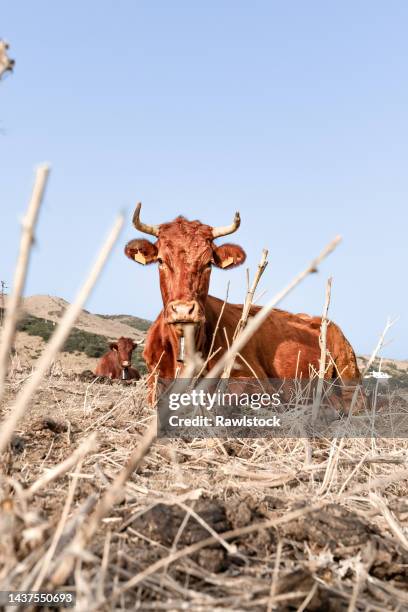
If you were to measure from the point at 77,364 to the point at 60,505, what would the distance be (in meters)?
32.5

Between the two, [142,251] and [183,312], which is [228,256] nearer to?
[142,251]

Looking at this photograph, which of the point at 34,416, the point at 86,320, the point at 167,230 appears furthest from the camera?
the point at 86,320

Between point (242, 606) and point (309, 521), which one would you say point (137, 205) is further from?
point (242, 606)

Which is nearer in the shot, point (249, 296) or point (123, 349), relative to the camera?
point (249, 296)

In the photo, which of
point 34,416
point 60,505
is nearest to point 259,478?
point 60,505

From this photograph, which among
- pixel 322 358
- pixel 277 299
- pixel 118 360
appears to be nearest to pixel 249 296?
pixel 322 358

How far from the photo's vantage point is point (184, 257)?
6734mm

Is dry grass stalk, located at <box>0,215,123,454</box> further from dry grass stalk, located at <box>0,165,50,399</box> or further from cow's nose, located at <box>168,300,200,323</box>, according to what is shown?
cow's nose, located at <box>168,300,200,323</box>

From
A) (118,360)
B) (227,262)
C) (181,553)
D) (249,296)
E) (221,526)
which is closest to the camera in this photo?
(181,553)

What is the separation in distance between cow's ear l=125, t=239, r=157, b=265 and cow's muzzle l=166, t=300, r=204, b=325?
129 centimetres

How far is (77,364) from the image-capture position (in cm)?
3431

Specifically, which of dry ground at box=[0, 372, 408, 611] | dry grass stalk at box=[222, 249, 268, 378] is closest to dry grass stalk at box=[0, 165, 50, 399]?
dry ground at box=[0, 372, 408, 611]

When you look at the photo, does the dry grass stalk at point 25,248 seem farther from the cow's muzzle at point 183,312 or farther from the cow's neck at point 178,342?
the cow's neck at point 178,342

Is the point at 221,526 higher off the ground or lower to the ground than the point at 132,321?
lower
